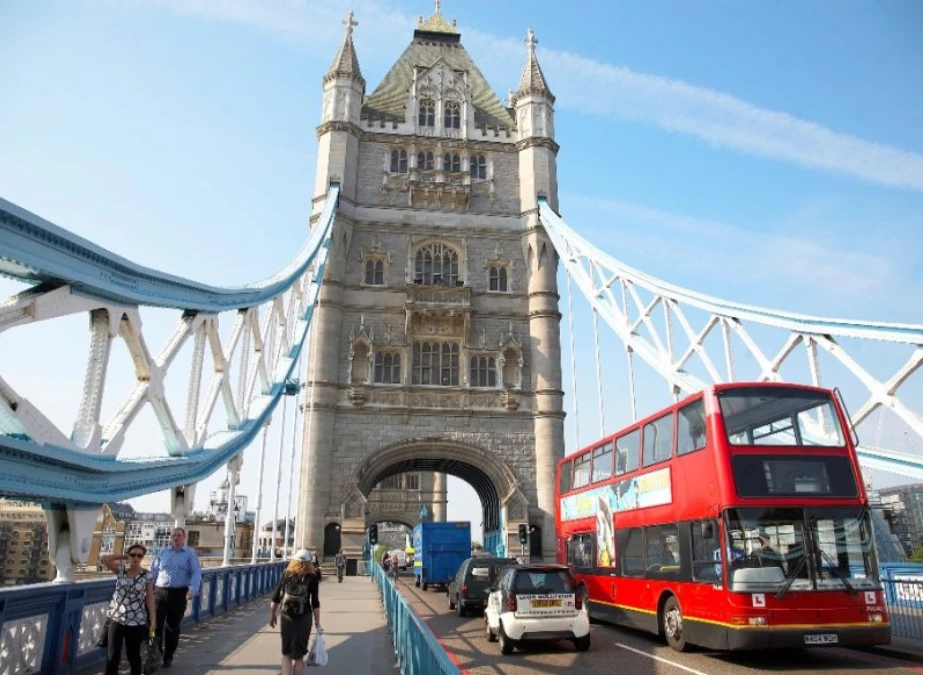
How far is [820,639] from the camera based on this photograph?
8430mm

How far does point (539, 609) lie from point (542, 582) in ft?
1.23

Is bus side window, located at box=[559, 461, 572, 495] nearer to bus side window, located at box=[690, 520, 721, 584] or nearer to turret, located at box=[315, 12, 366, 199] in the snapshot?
bus side window, located at box=[690, 520, 721, 584]

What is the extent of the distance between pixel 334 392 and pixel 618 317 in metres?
12.0

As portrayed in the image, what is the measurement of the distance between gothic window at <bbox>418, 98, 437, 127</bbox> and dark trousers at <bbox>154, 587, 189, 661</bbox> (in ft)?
100

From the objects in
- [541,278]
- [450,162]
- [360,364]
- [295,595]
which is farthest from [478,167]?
[295,595]

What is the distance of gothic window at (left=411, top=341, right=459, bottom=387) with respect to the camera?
30953mm

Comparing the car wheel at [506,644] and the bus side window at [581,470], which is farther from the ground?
the bus side window at [581,470]

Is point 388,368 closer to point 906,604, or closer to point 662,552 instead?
point 662,552

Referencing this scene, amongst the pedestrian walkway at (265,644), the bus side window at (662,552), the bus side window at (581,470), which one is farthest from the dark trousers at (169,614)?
the bus side window at (581,470)

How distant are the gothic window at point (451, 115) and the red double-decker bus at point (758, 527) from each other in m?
27.7

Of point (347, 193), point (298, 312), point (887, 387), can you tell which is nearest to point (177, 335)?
point (887, 387)

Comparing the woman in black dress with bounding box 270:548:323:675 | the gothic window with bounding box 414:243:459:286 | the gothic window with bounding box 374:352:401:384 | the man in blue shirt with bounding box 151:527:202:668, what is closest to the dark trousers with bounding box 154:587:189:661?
the man in blue shirt with bounding box 151:527:202:668

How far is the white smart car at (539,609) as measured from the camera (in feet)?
32.3

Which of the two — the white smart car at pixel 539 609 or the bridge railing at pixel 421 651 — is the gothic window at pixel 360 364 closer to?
the white smart car at pixel 539 609
